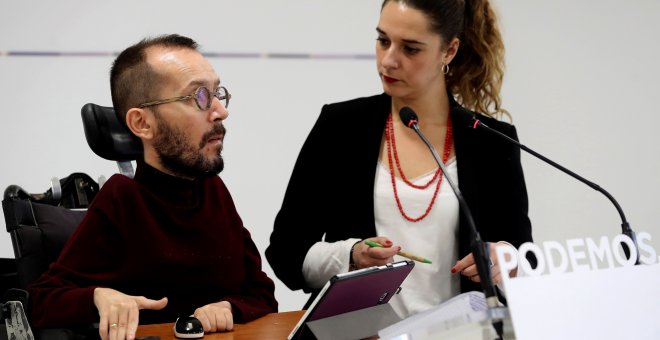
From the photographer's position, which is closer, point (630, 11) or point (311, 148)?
point (311, 148)

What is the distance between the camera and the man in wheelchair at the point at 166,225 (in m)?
1.62

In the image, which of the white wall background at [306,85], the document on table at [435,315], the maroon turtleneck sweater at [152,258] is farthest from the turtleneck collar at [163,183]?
the white wall background at [306,85]

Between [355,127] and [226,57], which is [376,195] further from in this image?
[226,57]

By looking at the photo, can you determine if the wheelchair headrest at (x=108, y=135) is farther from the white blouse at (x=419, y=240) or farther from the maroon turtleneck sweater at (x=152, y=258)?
the white blouse at (x=419, y=240)

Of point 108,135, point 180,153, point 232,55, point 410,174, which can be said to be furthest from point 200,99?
point 232,55

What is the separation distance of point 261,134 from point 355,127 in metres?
1.10

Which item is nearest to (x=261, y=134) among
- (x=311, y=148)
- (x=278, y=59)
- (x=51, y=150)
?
(x=278, y=59)

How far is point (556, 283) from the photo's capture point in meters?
1.10

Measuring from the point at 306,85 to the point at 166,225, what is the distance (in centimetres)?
158

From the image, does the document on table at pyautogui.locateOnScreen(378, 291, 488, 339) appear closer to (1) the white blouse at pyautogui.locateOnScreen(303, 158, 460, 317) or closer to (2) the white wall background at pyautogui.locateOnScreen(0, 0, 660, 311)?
(1) the white blouse at pyautogui.locateOnScreen(303, 158, 460, 317)

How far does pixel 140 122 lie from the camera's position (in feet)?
5.87

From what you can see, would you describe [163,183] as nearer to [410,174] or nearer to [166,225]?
[166,225]

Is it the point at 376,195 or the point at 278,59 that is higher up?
the point at 278,59

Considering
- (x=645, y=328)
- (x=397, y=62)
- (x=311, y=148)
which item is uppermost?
(x=397, y=62)
